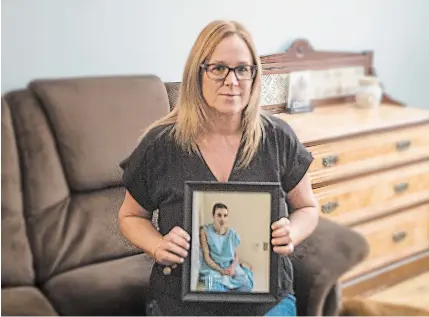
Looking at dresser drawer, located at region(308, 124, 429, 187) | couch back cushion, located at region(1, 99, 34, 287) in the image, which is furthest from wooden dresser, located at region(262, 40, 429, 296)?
couch back cushion, located at region(1, 99, 34, 287)

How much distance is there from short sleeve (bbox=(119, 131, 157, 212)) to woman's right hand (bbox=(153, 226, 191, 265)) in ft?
0.14

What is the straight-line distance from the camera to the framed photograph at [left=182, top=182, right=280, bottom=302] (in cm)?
68

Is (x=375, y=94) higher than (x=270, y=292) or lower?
higher

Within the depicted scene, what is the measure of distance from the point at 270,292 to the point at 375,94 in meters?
0.33

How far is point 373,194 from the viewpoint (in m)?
0.84

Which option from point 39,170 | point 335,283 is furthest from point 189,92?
point 335,283

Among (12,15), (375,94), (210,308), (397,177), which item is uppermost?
(12,15)

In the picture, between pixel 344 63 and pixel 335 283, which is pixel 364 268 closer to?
pixel 335 283

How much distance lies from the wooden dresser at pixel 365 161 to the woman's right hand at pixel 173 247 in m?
0.19

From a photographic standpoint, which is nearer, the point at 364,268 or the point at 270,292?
the point at 270,292

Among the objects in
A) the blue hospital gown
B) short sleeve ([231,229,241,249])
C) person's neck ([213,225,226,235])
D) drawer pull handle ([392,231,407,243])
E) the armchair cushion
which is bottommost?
the armchair cushion

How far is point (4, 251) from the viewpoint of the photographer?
28.0 inches

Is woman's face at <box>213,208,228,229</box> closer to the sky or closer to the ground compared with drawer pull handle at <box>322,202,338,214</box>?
closer to the sky

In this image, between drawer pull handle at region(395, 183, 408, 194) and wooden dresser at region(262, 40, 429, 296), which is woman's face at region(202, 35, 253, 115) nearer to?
wooden dresser at region(262, 40, 429, 296)
